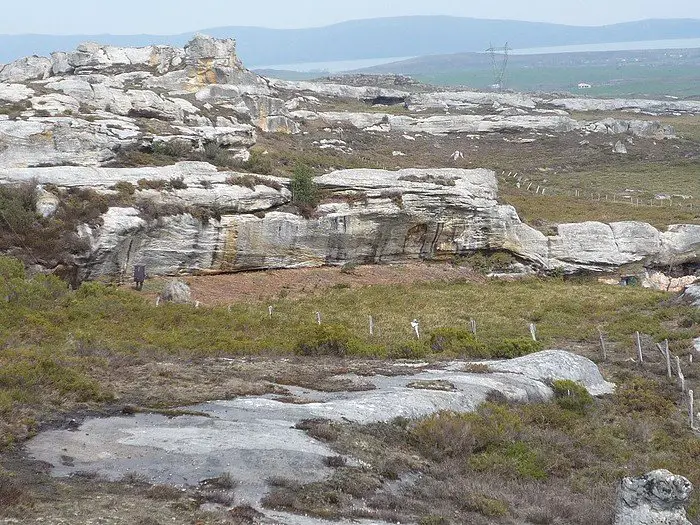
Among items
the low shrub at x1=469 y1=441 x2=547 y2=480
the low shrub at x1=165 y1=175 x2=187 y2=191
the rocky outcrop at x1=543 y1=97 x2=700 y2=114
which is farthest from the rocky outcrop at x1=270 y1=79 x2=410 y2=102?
the low shrub at x1=469 y1=441 x2=547 y2=480

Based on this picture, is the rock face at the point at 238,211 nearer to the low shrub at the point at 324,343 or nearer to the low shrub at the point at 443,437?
the low shrub at the point at 324,343

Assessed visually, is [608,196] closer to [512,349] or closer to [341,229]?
[341,229]

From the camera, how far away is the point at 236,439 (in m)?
11.5

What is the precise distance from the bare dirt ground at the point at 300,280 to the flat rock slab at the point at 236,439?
1554 centimetres

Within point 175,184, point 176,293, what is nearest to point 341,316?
point 176,293

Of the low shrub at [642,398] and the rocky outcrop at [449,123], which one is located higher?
the rocky outcrop at [449,123]

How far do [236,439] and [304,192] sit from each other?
24.7 metres

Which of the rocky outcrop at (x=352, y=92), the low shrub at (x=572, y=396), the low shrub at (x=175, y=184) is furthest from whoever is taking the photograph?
the rocky outcrop at (x=352, y=92)

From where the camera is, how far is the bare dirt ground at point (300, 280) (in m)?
30.5

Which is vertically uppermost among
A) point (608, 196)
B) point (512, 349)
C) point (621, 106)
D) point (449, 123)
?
point (621, 106)

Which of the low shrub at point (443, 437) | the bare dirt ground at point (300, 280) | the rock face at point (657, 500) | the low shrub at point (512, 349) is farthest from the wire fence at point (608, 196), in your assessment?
the rock face at point (657, 500)

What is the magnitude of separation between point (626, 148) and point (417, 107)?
36.3 m

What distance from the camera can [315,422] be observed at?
12.6m

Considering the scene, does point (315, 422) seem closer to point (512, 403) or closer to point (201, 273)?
point (512, 403)
